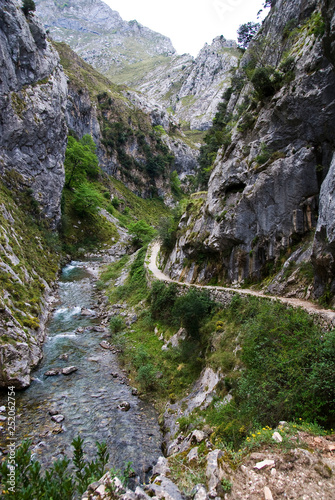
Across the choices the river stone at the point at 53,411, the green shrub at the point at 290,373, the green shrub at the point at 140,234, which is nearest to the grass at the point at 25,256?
the river stone at the point at 53,411

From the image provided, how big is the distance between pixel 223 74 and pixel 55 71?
14749 centimetres

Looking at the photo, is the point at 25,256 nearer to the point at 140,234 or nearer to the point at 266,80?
the point at 266,80

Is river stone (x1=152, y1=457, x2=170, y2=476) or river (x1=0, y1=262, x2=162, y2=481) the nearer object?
river stone (x1=152, y1=457, x2=170, y2=476)

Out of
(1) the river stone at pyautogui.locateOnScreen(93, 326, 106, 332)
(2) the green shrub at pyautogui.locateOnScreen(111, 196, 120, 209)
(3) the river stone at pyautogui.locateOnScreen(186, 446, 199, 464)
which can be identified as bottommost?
(1) the river stone at pyautogui.locateOnScreen(93, 326, 106, 332)

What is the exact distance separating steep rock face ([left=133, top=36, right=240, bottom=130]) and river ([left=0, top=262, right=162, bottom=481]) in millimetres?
146872

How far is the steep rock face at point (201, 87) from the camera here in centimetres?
14925

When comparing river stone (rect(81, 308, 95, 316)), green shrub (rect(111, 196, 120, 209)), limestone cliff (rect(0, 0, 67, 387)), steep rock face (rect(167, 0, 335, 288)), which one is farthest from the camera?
green shrub (rect(111, 196, 120, 209))

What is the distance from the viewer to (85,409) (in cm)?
1215

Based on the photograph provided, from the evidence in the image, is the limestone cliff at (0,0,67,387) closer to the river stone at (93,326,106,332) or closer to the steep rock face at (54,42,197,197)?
the river stone at (93,326,106,332)

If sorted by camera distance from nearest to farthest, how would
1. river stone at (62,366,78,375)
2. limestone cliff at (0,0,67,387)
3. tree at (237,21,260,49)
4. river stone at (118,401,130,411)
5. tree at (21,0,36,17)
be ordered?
1. river stone at (118,401,130,411)
2. river stone at (62,366,78,375)
3. limestone cliff at (0,0,67,387)
4. tree at (21,0,36,17)
5. tree at (237,21,260,49)

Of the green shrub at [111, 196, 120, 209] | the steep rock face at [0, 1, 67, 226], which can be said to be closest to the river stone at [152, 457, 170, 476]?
the steep rock face at [0, 1, 67, 226]

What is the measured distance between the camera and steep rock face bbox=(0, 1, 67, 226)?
2934 cm

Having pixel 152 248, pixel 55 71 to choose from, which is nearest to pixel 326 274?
pixel 152 248

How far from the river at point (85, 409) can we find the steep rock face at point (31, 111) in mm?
22440
